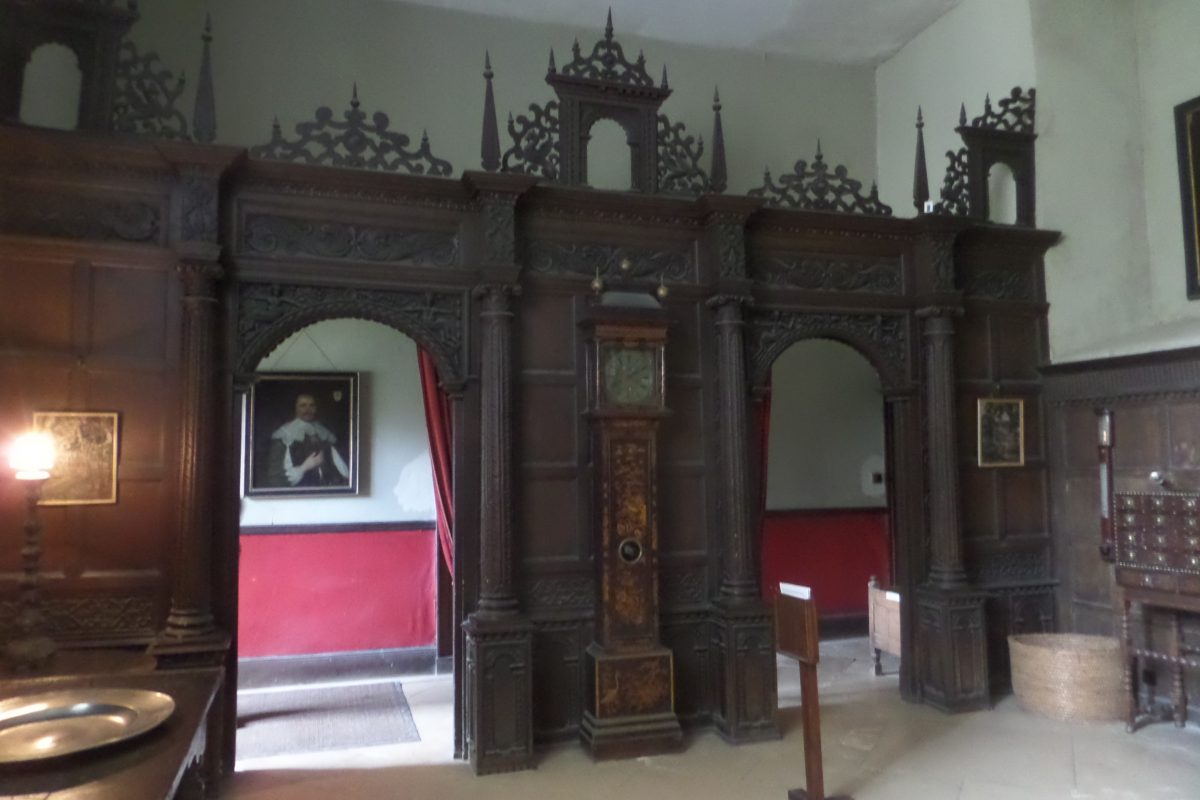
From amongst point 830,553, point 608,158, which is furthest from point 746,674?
point 608,158

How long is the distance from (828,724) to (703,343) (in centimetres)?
226

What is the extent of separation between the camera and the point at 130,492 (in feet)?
12.7

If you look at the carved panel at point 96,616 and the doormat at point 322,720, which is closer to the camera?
the carved panel at point 96,616

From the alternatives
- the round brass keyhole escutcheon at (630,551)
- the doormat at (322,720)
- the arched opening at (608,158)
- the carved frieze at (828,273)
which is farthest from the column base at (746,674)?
the arched opening at (608,158)

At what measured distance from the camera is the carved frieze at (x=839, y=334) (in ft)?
15.8

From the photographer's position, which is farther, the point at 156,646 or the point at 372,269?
the point at 372,269

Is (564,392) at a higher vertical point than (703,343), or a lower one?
lower

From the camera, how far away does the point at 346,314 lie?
13.7 ft

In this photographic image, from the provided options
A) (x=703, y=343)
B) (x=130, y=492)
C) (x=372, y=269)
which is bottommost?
(x=130, y=492)

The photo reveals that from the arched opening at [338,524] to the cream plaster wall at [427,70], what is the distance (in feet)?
4.94

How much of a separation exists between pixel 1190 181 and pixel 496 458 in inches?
187

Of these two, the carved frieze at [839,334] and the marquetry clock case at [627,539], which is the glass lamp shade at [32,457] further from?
the carved frieze at [839,334]

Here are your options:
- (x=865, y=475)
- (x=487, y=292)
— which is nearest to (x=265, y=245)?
(x=487, y=292)

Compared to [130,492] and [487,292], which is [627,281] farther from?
[130,492]
